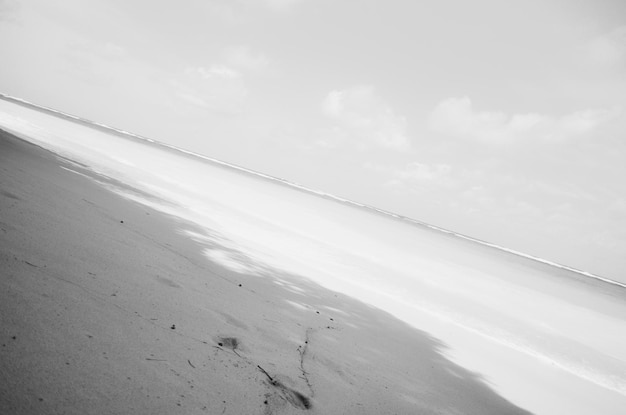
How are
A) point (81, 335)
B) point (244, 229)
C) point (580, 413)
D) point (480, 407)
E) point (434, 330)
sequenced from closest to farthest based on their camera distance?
1. point (81, 335)
2. point (480, 407)
3. point (580, 413)
4. point (434, 330)
5. point (244, 229)

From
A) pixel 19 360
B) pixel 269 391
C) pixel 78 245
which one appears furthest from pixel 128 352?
pixel 78 245

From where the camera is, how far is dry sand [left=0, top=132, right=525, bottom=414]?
6.95 ft

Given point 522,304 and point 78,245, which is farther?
point 522,304

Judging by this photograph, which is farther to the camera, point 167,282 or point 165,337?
point 167,282

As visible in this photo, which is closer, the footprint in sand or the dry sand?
the dry sand

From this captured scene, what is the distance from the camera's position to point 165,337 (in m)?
2.93

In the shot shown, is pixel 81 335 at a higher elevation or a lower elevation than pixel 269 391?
higher

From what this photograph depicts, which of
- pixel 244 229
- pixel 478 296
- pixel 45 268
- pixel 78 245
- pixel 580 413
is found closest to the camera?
pixel 45 268

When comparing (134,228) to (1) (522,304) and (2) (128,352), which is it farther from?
(1) (522,304)

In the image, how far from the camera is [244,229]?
11555 millimetres

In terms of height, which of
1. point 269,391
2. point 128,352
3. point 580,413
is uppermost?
point 128,352

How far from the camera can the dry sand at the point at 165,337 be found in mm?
2119

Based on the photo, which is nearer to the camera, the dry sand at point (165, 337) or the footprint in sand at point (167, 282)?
the dry sand at point (165, 337)

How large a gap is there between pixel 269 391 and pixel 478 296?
41.5 feet
